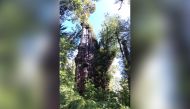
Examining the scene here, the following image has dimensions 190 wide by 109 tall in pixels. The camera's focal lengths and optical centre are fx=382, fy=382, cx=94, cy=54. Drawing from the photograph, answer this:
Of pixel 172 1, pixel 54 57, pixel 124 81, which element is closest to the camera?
pixel 172 1

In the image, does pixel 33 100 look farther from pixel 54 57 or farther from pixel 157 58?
pixel 157 58

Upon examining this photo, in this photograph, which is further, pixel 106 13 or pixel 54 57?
pixel 106 13

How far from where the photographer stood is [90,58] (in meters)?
4.34

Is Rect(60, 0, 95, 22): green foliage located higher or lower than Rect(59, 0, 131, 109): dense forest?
higher

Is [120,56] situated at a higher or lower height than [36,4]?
lower

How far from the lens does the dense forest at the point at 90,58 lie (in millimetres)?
4281

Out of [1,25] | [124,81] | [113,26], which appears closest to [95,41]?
[113,26]

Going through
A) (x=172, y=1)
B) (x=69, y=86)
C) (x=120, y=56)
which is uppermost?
(x=172, y=1)

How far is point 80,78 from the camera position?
432 cm

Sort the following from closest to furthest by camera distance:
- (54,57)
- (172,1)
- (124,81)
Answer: (172,1) < (54,57) < (124,81)

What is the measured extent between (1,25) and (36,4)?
0.43 feet

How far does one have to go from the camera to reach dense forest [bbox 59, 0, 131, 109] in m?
4.28

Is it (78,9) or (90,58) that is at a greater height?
(78,9)

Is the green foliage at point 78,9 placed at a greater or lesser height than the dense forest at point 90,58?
greater
